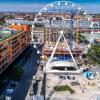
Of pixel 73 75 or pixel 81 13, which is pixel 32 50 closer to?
pixel 81 13

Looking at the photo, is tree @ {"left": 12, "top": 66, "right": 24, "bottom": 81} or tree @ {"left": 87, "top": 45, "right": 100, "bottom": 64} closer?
tree @ {"left": 12, "top": 66, "right": 24, "bottom": 81}

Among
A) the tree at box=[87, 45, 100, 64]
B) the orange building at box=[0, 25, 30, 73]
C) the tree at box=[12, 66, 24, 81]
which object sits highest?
the orange building at box=[0, 25, 30, 73]

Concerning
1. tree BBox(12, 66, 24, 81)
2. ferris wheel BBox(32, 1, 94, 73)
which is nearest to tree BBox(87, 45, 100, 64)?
ferris wheel BBox(32, 1, 94, 73)

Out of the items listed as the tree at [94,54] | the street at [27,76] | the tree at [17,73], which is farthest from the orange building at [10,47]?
the tree at [94,54]

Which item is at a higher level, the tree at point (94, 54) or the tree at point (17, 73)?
the tree at point (17, 73)

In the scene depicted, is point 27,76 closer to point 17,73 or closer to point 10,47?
point 17,73

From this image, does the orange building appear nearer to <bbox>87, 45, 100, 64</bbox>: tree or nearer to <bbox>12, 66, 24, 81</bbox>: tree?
<bbox>12, 66, 24, 81</bbox>: tree

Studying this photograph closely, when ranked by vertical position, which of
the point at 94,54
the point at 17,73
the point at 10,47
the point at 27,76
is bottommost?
the point at 94,54

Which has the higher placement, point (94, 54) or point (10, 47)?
point (10, 47)

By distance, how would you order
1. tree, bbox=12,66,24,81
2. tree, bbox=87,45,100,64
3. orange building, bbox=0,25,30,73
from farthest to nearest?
tree, bbox=87,45,100,64 < orange building, bbox=0,25,30,73 < tree, bbox=12,66,24,81

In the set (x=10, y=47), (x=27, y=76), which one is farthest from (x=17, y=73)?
(x=10, y=47)

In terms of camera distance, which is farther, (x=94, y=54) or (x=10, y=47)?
(x=94, y=54)

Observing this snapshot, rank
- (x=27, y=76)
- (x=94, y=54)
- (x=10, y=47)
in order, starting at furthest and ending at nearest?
(x=94, y=54), (x=10, y=47), (x=27, y=76)

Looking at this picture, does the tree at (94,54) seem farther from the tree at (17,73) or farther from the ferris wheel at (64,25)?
the tree at (17,73)
